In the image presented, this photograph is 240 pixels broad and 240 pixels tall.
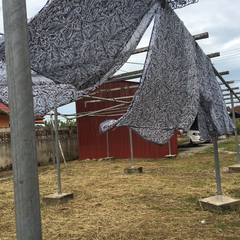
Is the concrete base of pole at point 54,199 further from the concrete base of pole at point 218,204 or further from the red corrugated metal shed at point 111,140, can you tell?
the red corrugated metal shed at point 111,140

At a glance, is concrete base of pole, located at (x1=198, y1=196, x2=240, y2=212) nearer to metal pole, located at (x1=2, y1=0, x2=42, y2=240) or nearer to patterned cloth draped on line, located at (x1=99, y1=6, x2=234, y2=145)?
patterned cloth draped on line, located at (x1=99, y1=6, x2=234, y2=145)

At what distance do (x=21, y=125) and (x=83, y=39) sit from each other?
1.21m

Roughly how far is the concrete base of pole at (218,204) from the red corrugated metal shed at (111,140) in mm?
6267

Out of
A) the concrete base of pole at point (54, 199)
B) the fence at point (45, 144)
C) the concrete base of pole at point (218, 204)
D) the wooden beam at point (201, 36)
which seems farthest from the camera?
the fence at point (45, 144)

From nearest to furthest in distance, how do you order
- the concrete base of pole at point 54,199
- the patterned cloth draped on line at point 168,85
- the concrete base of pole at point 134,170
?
the patterned cloth draped on line at point 168,85, the concrete base of pole at point 54,199, the concrete base of pole at point 134,170

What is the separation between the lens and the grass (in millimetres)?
2883

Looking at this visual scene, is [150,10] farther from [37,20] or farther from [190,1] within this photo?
[37,20]

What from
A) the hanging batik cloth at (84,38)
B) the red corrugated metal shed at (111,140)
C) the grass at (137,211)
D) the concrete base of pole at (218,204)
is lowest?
the grass at (137,211)

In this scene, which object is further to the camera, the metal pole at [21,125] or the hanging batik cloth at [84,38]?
the hanging batik cloth at [84,38]

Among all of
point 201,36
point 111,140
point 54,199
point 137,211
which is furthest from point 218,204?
point 111,140

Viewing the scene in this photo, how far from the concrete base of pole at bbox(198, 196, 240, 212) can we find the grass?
0.07 meters

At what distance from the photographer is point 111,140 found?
35.3 feet

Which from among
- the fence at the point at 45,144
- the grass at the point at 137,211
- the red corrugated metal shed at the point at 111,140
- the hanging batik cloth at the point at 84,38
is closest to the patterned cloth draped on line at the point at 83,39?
the hanging batik cloth at the point at 84,38

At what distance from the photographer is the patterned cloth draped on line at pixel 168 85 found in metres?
2.09
